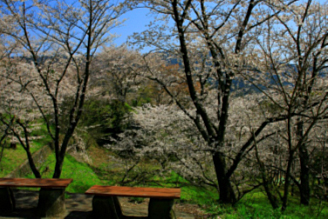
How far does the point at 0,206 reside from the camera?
427 cm

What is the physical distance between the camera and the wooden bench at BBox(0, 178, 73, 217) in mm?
4047

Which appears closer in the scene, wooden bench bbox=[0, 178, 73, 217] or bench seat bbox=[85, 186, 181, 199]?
bench seat bbox=[85, 186, 181, 199]

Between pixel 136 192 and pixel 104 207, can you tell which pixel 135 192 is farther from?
pixel 104 207

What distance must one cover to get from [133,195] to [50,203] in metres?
1.55

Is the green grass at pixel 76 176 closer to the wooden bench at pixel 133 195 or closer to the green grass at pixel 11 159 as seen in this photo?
the green grass at pixel 11 159

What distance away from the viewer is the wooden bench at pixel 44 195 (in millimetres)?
4047

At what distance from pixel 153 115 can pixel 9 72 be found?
209 inches

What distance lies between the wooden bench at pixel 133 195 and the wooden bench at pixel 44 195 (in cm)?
68

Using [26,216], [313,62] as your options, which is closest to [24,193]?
[26,216]

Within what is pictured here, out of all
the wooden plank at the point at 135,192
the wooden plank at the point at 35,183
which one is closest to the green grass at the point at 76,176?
the wooden plank at the point at 35,183

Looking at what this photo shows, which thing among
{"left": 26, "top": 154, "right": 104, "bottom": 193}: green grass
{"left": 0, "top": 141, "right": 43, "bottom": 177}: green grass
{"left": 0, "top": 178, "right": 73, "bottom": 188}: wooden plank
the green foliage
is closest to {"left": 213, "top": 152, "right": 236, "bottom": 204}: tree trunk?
{"left": 0, "top": 178, "right": 73, "bottom": 188}: wooden plank

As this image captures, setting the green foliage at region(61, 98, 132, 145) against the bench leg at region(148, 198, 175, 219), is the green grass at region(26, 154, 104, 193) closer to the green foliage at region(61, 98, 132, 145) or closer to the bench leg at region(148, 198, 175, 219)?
the green foliage at region(61, 98, 132, 145)

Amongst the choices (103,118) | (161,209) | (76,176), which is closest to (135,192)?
(161,209)

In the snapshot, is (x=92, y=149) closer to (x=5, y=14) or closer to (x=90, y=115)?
(x=90, y=115)
